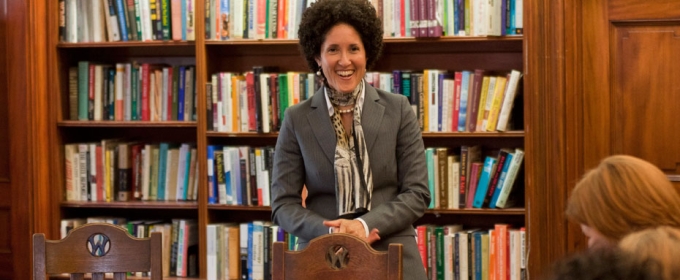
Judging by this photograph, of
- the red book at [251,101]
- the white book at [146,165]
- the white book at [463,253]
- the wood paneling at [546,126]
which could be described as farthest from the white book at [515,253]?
the white book at [146,165]

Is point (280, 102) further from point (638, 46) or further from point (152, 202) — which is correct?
point (638, 46)

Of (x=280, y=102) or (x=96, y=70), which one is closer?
(x=280, y=102)

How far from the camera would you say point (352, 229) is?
7.70 ft

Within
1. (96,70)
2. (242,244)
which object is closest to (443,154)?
(242,244)

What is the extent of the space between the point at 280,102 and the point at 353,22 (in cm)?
148

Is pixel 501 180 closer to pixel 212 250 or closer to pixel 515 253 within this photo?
pixel 515 253

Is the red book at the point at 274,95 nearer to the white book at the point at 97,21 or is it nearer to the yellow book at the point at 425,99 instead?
the yellow book at the point at 425,99

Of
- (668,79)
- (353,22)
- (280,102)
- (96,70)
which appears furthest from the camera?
(96,70)

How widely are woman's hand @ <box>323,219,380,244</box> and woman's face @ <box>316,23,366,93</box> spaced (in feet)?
1.22

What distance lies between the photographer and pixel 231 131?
4.00 m

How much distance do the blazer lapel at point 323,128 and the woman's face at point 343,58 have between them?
7 centimetres

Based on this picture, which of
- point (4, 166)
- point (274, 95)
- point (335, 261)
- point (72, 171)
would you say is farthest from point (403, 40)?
point (4, 166)

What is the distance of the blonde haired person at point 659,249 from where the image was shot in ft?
3.00

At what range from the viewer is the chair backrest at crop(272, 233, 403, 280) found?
2141mm
